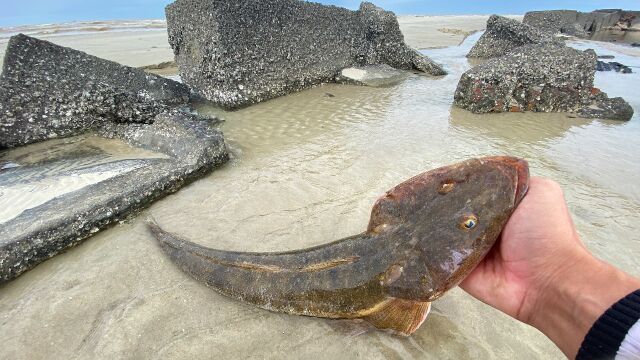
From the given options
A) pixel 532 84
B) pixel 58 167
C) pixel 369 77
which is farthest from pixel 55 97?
pixel 532 84

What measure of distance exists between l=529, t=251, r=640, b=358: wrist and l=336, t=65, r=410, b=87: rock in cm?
642

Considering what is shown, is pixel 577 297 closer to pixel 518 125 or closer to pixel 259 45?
pixel 518 125

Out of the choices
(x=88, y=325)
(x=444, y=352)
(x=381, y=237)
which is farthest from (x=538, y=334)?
(x=88, y=325)

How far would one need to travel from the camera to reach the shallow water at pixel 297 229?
82.1 inches

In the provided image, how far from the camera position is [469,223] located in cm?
173

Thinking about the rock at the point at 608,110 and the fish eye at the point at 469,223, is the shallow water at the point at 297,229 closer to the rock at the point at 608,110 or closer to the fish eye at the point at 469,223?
the rock at the point at 608,110

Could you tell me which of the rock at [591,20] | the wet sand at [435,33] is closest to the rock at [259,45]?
the wet sand at [435,33]

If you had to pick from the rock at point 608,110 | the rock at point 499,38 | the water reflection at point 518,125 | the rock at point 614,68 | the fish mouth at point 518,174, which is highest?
the rock at point 499,38

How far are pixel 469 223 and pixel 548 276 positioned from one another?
41cm

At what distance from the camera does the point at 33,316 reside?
2266 millimetres

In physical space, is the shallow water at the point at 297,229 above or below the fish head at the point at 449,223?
below

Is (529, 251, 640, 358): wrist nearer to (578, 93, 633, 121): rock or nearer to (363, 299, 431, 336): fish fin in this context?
(363, 299, 431, 336): fish fin

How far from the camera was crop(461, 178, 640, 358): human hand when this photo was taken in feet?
4.72

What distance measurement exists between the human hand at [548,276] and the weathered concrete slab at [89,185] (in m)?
2.77
